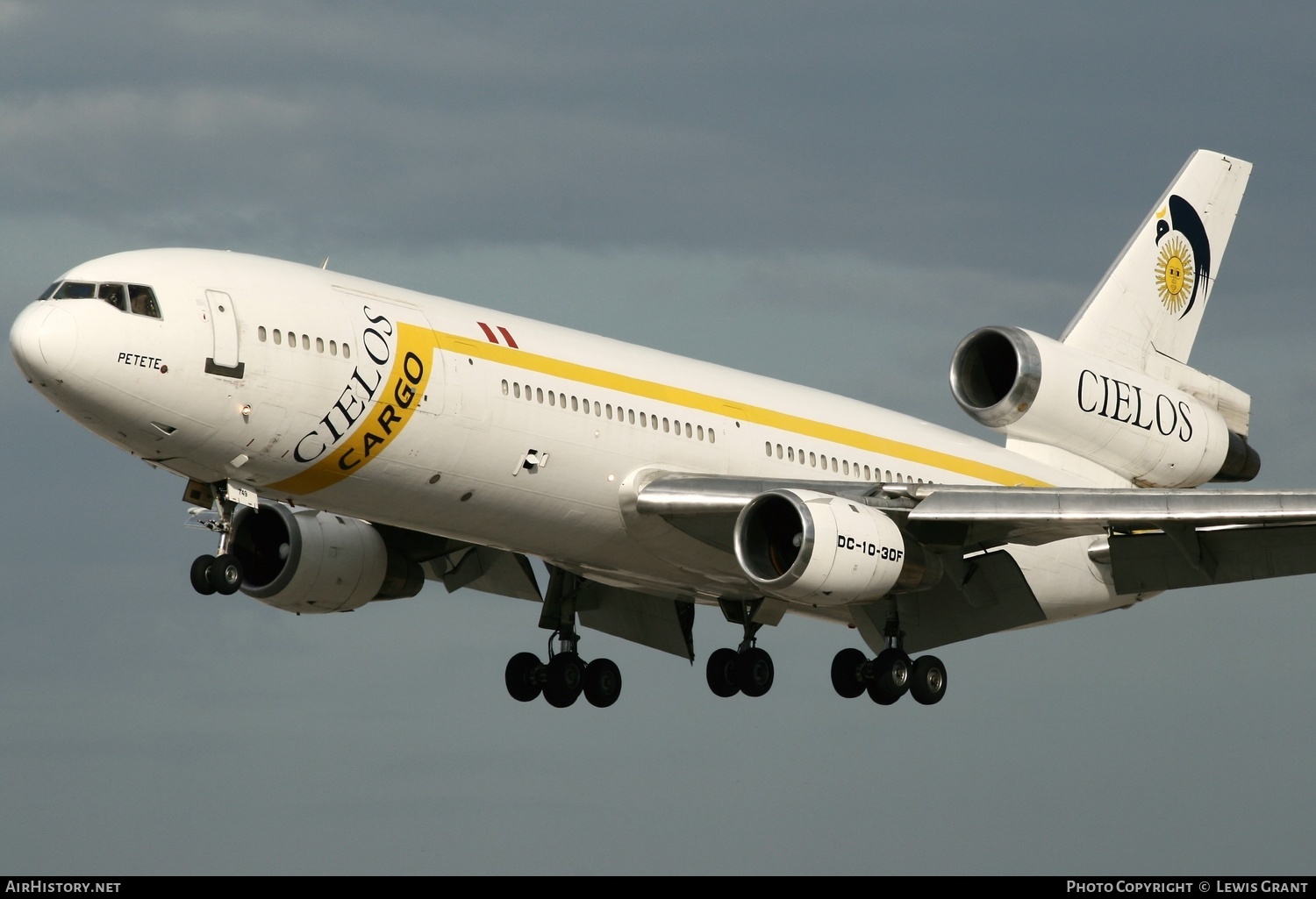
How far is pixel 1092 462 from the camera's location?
1545 inches

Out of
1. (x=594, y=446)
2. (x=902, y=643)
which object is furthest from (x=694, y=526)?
(x=902, y=643)

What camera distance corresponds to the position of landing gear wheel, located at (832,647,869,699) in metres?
35.8

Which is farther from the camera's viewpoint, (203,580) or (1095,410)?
(1095,410)

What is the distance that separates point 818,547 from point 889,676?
571 cm

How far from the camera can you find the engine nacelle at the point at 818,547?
2994cm

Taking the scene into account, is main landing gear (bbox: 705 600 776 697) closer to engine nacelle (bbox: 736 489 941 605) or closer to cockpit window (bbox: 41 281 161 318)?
engine nacelle (bbox: 736 489 941 605)

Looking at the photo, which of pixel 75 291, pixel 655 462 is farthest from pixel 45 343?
pixel 655 462

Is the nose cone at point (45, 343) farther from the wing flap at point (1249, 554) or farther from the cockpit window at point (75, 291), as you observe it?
the wing flap at point (1249, 554)

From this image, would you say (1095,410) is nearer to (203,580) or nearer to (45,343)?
(203,580)

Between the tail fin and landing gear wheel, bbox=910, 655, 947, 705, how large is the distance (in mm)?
8699

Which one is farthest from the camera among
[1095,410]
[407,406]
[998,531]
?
[1095,410]

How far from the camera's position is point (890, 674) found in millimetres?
34625

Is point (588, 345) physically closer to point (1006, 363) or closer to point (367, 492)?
point (367, 492)

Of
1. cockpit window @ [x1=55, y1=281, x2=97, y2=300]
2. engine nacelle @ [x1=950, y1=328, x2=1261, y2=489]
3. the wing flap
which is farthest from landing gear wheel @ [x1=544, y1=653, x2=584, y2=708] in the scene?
cockpit window @ [x1=55, y1=281, x2=97, y2=300]
